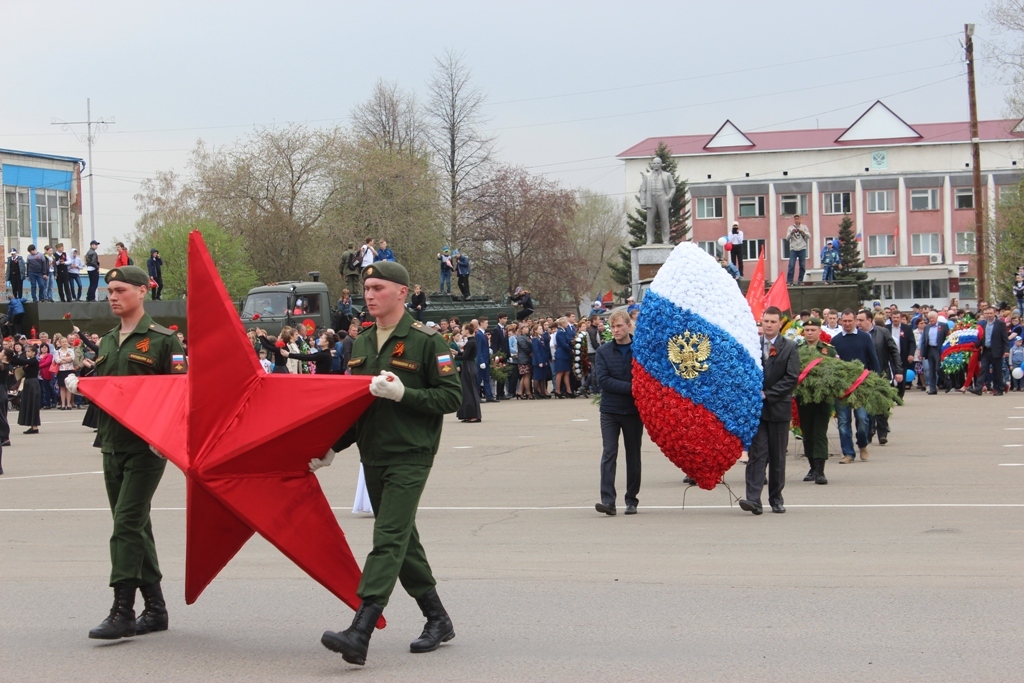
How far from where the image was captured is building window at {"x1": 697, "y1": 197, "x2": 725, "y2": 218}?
89625mm

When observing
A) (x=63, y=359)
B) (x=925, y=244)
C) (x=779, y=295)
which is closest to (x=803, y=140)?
(x=925, y=244)

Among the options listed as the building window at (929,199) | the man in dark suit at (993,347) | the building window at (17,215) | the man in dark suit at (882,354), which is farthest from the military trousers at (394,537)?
the building window at (929,199)

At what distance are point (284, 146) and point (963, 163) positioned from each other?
174ft

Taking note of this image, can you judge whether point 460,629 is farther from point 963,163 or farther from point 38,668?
point 963,163

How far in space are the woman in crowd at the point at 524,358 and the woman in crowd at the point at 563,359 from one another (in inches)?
29.0

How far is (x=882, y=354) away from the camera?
18.6 metres

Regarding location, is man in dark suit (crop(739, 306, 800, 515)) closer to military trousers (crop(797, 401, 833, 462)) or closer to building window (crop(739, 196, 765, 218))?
military trousers (crop(797, 401, 833, 462))

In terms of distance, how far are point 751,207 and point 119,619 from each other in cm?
8570

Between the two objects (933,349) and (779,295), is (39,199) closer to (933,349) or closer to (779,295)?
(933,349)

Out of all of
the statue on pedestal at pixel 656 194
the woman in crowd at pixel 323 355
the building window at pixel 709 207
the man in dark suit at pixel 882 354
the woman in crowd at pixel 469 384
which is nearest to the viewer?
the man in dark suit at pixel 882 354

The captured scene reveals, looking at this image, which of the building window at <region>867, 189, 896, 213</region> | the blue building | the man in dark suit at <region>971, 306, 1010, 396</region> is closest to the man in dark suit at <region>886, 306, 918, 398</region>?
the man in dark suit at <region>971, 306, 1010, 396</region>

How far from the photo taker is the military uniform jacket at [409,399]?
6.06 meters

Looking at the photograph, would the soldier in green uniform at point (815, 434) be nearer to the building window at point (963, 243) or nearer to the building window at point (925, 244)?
the building window at point (963, 243)

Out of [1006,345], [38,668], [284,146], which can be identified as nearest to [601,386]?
[38,668]
